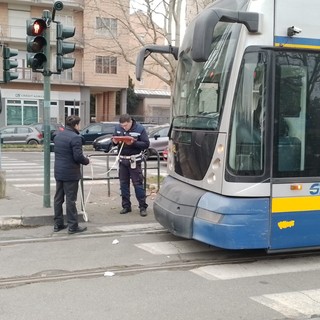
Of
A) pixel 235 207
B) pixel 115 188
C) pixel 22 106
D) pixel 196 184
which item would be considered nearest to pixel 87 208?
pixel 115 188

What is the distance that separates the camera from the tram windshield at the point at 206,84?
5586mm

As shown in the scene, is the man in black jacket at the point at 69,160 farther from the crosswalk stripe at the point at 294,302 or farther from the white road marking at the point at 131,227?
the crosswalk stripe at the point at 294,302

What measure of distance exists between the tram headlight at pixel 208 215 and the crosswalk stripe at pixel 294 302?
1.07 meters

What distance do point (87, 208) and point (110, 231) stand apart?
5.70ft

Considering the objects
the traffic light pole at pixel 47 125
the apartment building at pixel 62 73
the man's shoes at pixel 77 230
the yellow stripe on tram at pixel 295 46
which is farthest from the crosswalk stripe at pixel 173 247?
Result: the apartment building at pixel 62 73

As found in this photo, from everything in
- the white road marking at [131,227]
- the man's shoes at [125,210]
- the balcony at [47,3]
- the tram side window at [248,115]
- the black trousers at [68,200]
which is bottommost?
the white road marking at [131,227]

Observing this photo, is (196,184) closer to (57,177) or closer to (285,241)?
(285,241)

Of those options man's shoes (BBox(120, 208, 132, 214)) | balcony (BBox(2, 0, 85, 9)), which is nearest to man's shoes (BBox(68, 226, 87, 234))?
man's shoes (BBox(120, 208, 132, 214))

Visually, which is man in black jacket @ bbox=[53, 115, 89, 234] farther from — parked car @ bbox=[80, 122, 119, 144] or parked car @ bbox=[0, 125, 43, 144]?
parked car @ bbox=[0, 125, 43, 144]

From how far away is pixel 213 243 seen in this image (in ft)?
18.3

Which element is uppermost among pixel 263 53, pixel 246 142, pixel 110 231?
pixel 263 53

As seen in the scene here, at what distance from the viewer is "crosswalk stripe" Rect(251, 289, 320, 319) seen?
4.36m

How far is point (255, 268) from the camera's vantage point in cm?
568

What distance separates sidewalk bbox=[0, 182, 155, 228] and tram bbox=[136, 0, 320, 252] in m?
2.67
